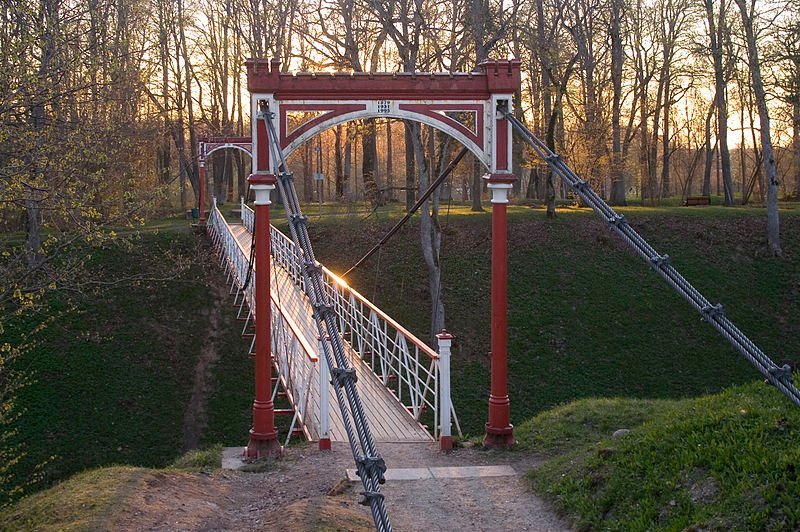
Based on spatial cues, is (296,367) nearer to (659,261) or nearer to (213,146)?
(659,261)

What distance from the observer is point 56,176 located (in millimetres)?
7730

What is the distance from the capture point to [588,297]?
18438 mm

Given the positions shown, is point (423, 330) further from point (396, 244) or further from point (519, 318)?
point (396, 244)

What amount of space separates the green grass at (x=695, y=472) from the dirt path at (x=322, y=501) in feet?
0.97

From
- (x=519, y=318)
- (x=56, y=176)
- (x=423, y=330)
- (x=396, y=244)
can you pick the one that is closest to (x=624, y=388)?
(x=519, y=318)

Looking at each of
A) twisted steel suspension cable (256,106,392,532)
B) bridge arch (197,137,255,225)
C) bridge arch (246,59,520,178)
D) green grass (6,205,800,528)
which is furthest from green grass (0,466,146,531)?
bridge arch (197,137,255,225)

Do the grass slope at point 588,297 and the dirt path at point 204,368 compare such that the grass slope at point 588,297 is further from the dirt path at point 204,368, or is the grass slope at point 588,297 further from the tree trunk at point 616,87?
the dirt path at point 204,368

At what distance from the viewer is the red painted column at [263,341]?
6949 mm

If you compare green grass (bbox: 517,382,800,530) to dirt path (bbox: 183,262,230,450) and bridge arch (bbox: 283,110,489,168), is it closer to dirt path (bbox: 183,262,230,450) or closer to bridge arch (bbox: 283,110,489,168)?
bridge arch (bbox: 283,110,489,168)

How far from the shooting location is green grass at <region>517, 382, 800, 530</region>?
407 cm

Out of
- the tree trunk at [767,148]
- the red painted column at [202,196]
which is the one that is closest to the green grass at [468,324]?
the tree trunk at [767,148]

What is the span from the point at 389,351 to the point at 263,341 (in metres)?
4.57

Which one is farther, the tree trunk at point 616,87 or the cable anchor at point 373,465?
the tree trunk at point 616,87

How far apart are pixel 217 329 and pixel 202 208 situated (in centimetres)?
747
